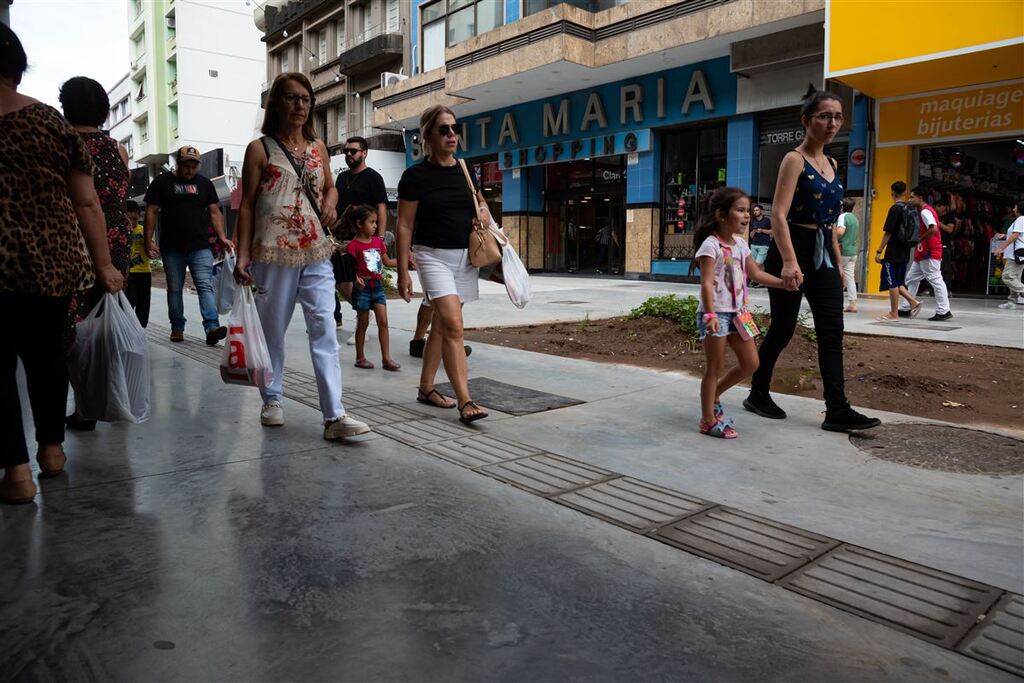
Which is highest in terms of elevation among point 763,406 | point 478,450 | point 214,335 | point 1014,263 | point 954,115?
point 954,115

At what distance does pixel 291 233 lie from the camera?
4.25 meters

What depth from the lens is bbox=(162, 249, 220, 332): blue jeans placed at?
7863 millimetres

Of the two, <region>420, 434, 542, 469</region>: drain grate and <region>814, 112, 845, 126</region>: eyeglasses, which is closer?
<region>420, 434, 542, 469</region>: drain grate

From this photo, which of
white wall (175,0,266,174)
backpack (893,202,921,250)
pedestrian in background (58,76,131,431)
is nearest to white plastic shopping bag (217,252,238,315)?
pedestrian in background (58,76,131,431)

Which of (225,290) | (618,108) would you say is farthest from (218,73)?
(225,290)

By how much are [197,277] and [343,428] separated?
180 inches

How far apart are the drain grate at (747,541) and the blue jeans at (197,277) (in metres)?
6.17

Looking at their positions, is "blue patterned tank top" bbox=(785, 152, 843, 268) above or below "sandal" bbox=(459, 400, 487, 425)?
above

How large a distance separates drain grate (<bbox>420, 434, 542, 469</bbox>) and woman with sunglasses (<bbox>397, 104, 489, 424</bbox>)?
0.35 m

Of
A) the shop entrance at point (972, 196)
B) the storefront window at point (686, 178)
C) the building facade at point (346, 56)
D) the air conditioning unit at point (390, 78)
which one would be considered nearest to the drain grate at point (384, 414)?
the shop entrance at point (972, 196)

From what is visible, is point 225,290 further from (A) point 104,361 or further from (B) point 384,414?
(A) point 104,361

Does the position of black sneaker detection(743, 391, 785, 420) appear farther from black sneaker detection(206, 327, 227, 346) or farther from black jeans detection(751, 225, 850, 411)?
black sneaker detection(206, 327, 227, 346)

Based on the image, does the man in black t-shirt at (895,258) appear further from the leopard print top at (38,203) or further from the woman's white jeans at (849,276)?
the leopard print top at (38,203)

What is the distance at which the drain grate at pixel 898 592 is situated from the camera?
7.48 feet
